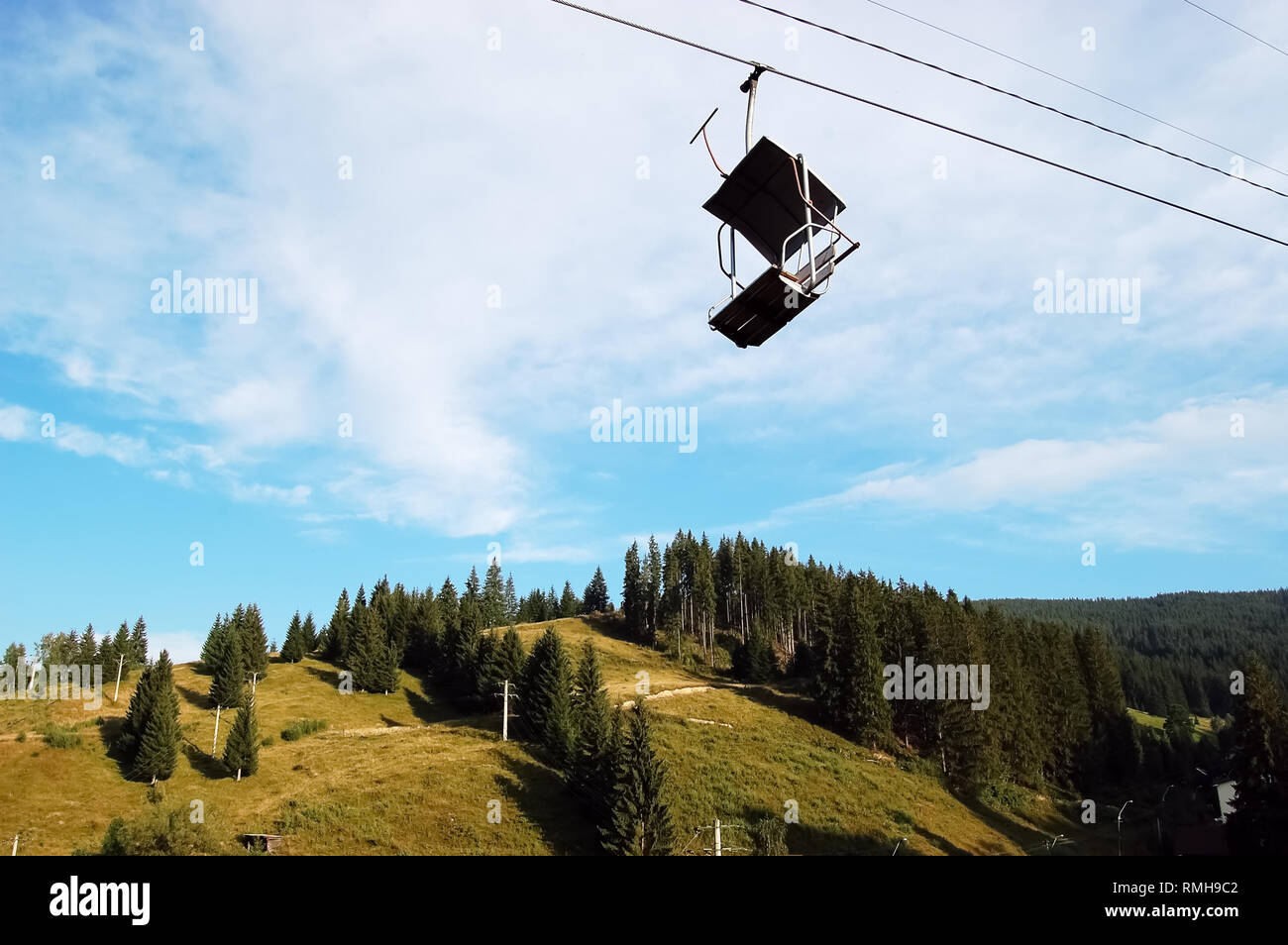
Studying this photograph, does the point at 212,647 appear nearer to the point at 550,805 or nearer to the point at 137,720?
the point at 137,720

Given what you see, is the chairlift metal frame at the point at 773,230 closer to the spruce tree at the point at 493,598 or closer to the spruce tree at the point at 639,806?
→ the spruce tree at the point at 639,806

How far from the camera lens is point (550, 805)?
53.1 meters

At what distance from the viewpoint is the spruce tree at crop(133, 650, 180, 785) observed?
209 feet

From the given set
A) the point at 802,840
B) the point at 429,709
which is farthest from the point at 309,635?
the point at 802,840

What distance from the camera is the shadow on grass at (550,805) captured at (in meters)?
47.5

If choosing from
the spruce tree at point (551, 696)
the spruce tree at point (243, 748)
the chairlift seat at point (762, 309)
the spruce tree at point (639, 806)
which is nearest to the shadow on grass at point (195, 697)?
A: the spruce tree at point (243, 748)

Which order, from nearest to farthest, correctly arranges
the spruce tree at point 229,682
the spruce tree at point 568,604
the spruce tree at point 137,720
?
1. the spruce tree at point 137,720
2. the spruce tree at point 229,682
3. the spruce tree at point 568,604

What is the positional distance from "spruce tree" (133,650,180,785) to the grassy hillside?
184 centimetres

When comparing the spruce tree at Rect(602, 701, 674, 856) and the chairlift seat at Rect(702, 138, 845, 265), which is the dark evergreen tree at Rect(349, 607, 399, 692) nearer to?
the spruce tree at Rect(602, 701, 674, 856)

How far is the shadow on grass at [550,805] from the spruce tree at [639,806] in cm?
254

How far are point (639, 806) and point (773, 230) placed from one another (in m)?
41.7
